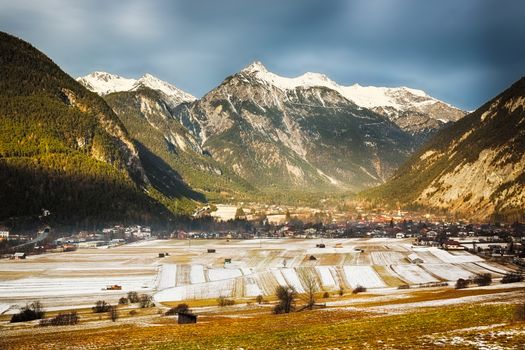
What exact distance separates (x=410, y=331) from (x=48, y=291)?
3725 inches

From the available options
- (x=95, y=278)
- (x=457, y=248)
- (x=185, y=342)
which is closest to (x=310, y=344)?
(x=185, y=342)

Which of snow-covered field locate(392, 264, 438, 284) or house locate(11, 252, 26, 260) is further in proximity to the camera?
house locate(11, 252, 26, 260)

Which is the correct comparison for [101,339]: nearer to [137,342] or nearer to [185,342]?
[137,342]

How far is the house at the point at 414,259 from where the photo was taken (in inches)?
5905

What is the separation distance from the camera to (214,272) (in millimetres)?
139125

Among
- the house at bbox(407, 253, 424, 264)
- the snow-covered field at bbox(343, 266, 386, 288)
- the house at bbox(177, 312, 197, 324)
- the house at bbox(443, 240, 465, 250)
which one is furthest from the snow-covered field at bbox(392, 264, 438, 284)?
the house at bbox(177, 312, 197, 324)

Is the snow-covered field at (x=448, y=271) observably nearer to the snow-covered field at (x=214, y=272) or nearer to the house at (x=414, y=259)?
the snow-covered field at (x=214, y=272)

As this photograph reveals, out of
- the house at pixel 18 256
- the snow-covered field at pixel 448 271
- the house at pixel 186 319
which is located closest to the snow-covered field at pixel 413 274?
the snow-covered field at pixel 448 271

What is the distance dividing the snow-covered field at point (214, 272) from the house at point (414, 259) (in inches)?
66.9

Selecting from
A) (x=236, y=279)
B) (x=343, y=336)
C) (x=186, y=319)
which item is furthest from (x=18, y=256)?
(x=343, y=336)

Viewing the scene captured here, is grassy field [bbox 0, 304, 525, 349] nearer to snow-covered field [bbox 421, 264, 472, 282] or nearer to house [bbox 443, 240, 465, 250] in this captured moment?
snow-covered field [bbox 421, 264, 472, 282]

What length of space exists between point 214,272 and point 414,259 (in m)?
59.6

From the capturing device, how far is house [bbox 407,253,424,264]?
150 meters

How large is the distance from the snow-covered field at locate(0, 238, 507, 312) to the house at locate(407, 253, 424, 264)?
170cm
